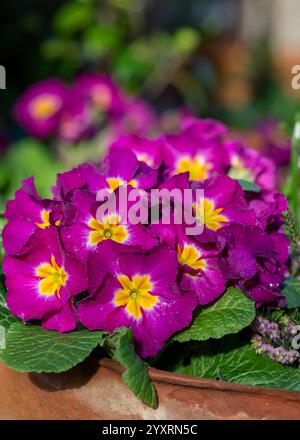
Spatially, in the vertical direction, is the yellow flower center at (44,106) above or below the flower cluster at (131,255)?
below

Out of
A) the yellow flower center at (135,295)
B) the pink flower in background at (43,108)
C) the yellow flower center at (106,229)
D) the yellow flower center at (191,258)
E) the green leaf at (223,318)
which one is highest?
the yellow flower center at (106,229)

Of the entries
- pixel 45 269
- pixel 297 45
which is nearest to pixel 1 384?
pixel 45 269

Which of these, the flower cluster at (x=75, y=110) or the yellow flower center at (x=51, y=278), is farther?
the flower cluster at (x=75, y=110)

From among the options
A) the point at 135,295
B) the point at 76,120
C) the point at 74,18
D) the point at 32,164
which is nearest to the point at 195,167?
the point at 135,295

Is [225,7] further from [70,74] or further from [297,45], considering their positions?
[70,74]

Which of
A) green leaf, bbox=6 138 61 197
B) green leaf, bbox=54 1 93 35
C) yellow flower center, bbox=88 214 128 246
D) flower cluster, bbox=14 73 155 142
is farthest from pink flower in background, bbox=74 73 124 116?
yellow flower center, bbox=88 214 128 246

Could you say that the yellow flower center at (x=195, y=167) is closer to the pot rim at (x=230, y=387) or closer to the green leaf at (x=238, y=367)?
the green leaf at (x=238, y=367)

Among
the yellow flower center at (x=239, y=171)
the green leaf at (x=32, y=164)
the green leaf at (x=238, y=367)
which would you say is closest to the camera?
the green leaf at (x=238, y=367)

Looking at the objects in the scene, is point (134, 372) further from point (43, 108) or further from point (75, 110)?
point (43, 108)

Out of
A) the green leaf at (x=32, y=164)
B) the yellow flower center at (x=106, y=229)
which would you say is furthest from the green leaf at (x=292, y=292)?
the green leaf at (x=32, y=164)

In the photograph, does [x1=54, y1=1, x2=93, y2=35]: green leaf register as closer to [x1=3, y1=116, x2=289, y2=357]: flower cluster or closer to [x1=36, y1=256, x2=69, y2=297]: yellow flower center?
[x1=3, y1=116, x2=289, y2=357]: flower cluster
